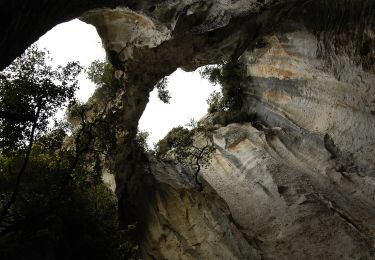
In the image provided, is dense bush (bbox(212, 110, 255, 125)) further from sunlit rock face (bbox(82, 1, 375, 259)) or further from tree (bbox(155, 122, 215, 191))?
sunlit rock face (bbox(82, 1, 375, 259))

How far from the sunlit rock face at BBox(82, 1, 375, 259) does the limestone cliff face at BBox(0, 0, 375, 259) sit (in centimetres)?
5

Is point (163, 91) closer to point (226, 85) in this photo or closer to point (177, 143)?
point (177, 143)

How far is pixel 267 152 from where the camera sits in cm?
2370

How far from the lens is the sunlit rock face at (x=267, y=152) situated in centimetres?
1772

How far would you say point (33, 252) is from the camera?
11680mm

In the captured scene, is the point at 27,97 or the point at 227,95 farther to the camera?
the point at 227,95

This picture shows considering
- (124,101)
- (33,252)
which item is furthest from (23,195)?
(124,101)

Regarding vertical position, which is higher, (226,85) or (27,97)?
(226,85)

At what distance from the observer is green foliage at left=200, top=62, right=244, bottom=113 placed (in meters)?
29.4

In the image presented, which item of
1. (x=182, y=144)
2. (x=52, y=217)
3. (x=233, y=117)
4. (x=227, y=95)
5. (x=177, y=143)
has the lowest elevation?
(x=52, y=217)

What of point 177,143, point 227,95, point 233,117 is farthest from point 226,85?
point 177,143

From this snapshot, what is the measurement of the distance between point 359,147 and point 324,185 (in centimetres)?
260

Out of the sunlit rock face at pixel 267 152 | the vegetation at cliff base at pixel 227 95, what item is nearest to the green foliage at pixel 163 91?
the sunlit rock face at pixel 267 152

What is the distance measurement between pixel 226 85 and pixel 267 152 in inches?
345
